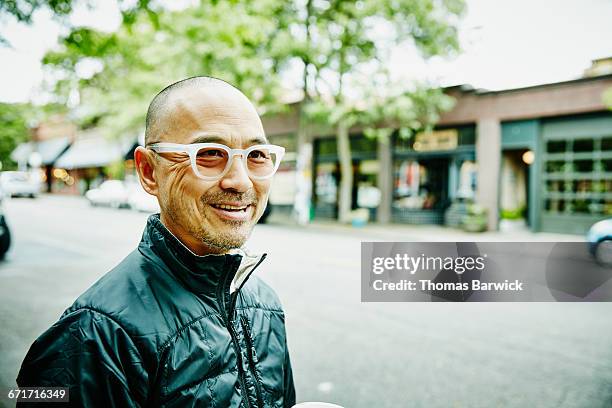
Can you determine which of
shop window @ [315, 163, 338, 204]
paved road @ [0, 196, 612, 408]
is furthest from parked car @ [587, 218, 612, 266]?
shop window @ [315, 163, 338, 204]

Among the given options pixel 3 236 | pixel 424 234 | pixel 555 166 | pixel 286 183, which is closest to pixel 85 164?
pixel 286 183

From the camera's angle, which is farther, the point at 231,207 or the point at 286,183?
the point at 286,183

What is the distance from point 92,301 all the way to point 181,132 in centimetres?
49

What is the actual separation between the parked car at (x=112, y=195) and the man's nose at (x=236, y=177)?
22564mm

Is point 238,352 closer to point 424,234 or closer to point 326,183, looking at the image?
point 424,234

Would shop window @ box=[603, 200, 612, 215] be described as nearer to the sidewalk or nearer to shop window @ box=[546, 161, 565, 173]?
the sidewalk

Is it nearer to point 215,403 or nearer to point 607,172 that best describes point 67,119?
point 607,172

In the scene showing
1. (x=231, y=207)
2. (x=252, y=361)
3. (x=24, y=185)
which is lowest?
(x=252, y=361)

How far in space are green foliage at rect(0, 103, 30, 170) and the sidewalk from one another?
32.5 feet

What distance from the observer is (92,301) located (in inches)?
42.6

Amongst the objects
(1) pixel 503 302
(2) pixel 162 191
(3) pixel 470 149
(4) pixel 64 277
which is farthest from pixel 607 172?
(2) pixel 162 191

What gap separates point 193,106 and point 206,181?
21cm

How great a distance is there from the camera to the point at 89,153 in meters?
29.7

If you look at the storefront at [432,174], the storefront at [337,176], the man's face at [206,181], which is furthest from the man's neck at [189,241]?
the storefront at [337,176]
